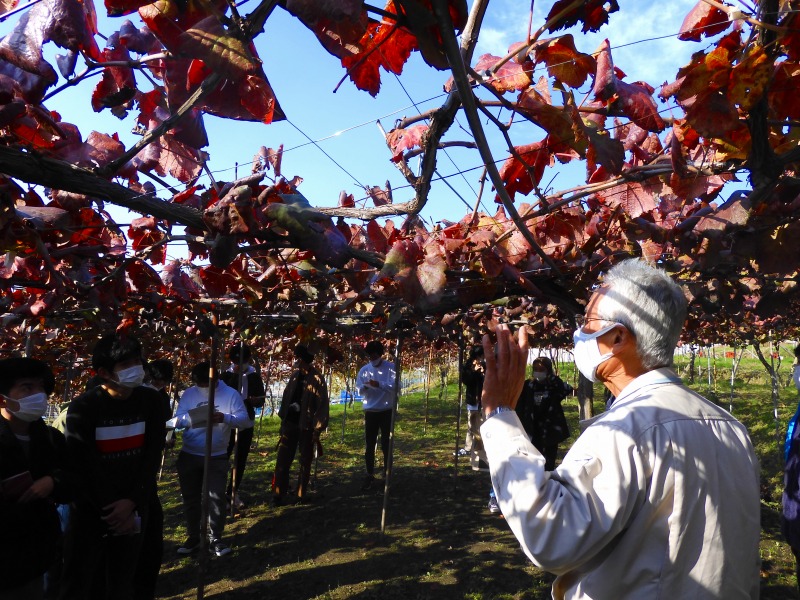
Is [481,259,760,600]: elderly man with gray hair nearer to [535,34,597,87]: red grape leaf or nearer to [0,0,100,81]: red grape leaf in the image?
[535,34,597,87]: red grape leaf

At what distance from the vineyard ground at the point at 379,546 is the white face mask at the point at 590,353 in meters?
3.22

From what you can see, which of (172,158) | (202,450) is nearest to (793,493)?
(172,158)

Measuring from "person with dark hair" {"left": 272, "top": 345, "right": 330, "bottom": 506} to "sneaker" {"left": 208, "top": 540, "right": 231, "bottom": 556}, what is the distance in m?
1.49

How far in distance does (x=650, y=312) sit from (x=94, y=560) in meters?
3.00

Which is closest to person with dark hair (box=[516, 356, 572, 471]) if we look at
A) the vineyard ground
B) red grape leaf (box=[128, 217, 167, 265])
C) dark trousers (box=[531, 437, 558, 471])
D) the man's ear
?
dark trousers (box=[531, 437, 558, 471])

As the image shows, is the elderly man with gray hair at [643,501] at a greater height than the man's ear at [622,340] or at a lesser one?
lesser

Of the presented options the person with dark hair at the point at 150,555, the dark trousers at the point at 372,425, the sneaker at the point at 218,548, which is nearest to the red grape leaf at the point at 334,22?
the person with dark hair at the point at 150,555

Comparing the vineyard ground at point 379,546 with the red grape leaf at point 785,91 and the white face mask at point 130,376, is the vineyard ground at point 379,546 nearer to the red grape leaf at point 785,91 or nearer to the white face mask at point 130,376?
the white face mask at point 130,376

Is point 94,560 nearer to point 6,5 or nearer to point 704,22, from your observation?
point 6,5

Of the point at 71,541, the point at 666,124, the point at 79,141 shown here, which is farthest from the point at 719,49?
the point at 71,541

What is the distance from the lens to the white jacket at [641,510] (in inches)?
42.1

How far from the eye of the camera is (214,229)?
4.79ft

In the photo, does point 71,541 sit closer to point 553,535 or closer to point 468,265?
point 468,265

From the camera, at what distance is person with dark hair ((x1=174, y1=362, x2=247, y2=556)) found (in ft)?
15.1
